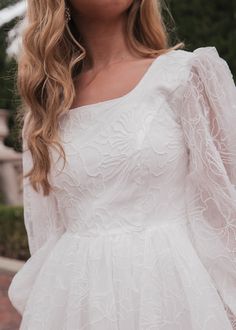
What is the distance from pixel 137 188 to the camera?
1506 millimetres

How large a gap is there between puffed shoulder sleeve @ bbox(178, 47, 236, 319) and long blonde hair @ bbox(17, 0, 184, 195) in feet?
0.79

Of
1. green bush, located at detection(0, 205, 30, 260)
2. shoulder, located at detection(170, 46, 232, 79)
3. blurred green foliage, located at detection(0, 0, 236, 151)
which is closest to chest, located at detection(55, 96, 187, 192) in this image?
shoulder, located at detection(170, 46, 232, 79)

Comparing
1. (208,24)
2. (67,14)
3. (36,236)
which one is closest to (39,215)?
(36,236)

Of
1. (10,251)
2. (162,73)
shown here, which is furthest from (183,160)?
(10,251)

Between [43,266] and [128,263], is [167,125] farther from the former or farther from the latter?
[43,266]

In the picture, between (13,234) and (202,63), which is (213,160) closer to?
(202,63)

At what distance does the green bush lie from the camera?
7.55 metres

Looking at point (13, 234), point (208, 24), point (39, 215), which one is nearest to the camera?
point (39, 215)

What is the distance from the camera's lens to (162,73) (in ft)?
5.08

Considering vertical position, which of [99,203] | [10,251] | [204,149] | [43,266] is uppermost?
[204,149]

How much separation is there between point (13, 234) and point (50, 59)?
20.4 feet

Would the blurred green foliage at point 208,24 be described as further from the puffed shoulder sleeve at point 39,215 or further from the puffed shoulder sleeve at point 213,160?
the puffed shoulder sleeve at point 213,160

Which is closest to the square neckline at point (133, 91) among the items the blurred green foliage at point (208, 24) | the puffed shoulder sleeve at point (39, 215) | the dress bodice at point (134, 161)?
the dress bodice at point (134, 161)

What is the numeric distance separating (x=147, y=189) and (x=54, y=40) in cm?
52
